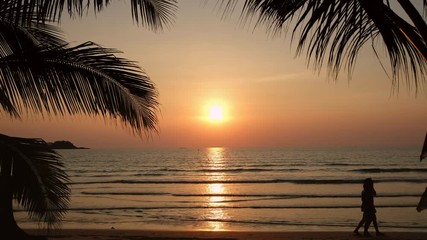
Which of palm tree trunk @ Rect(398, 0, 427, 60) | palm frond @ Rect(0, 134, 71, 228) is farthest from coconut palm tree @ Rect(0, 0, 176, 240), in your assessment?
palm tree trunk @ Rect(398, 0, 427, 60)

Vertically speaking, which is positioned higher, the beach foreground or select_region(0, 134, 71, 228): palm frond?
select_region(0, 134, 71, 228): palm frond

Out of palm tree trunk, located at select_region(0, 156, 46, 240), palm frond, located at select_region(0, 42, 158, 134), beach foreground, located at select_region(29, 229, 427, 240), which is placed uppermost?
palm frond, located at select_region(0, 42, 158, 134)

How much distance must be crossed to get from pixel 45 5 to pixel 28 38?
7.42 feet

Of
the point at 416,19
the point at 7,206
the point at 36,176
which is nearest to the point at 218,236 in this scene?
the point at 7,206

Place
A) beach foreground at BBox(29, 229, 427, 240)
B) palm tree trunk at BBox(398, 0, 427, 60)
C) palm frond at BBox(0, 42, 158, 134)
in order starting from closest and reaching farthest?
palm tree trunk at BBox(398, 0, 427, 60) < palm frond at BBox(0, 42, 158, 134) < beach foreground at BBox(29, 229, 427, 240)

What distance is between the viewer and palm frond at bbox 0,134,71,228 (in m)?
4.28

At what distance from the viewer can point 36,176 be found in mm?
4395

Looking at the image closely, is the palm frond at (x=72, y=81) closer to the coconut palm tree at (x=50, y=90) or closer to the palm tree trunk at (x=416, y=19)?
the coconut palm tree at (x=50, y=90)

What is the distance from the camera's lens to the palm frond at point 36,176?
Result: 14.0 feet

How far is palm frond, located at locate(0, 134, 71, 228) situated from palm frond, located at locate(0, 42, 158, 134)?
567 mm

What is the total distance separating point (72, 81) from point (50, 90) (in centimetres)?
17

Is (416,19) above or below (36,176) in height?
above

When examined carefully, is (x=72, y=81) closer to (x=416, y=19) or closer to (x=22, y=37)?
(x=22, y=37)

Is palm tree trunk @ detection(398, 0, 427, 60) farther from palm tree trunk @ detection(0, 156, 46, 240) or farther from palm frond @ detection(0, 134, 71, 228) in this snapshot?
palm tree trunk @ detection(0, 156, 46, 240)
